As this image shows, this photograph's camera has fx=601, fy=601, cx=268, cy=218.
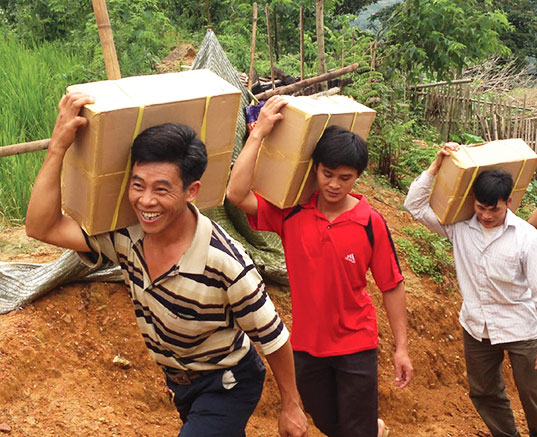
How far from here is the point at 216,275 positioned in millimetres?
1868

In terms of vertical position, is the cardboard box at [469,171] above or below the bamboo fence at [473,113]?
above

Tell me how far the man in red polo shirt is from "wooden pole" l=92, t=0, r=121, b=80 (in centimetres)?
84

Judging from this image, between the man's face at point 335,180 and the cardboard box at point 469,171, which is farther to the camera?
the cardboard box at point 469,171

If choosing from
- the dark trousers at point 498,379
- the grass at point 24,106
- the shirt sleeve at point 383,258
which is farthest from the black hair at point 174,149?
the grass at point 24,106

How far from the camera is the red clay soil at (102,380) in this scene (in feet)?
9.45

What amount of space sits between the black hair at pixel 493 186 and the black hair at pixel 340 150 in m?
0.81

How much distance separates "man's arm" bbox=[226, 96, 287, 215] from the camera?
2.40 meters

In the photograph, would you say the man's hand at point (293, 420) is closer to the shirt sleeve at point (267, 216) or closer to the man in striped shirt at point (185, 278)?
the man in striped shirt at point (185, 278)

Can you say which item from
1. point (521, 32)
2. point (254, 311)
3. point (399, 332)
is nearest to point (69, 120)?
point (254, 311)

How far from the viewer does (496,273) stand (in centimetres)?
314

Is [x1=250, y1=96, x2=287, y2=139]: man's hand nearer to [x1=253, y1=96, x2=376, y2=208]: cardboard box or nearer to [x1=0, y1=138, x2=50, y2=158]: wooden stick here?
[x1=253, y1=96, x2=376, y2=208]: cardboard box

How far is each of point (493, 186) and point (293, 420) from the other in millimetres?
1537

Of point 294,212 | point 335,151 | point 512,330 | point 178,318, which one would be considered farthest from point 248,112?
point 178,318

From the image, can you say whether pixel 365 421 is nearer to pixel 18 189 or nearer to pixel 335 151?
pixel 335 151
